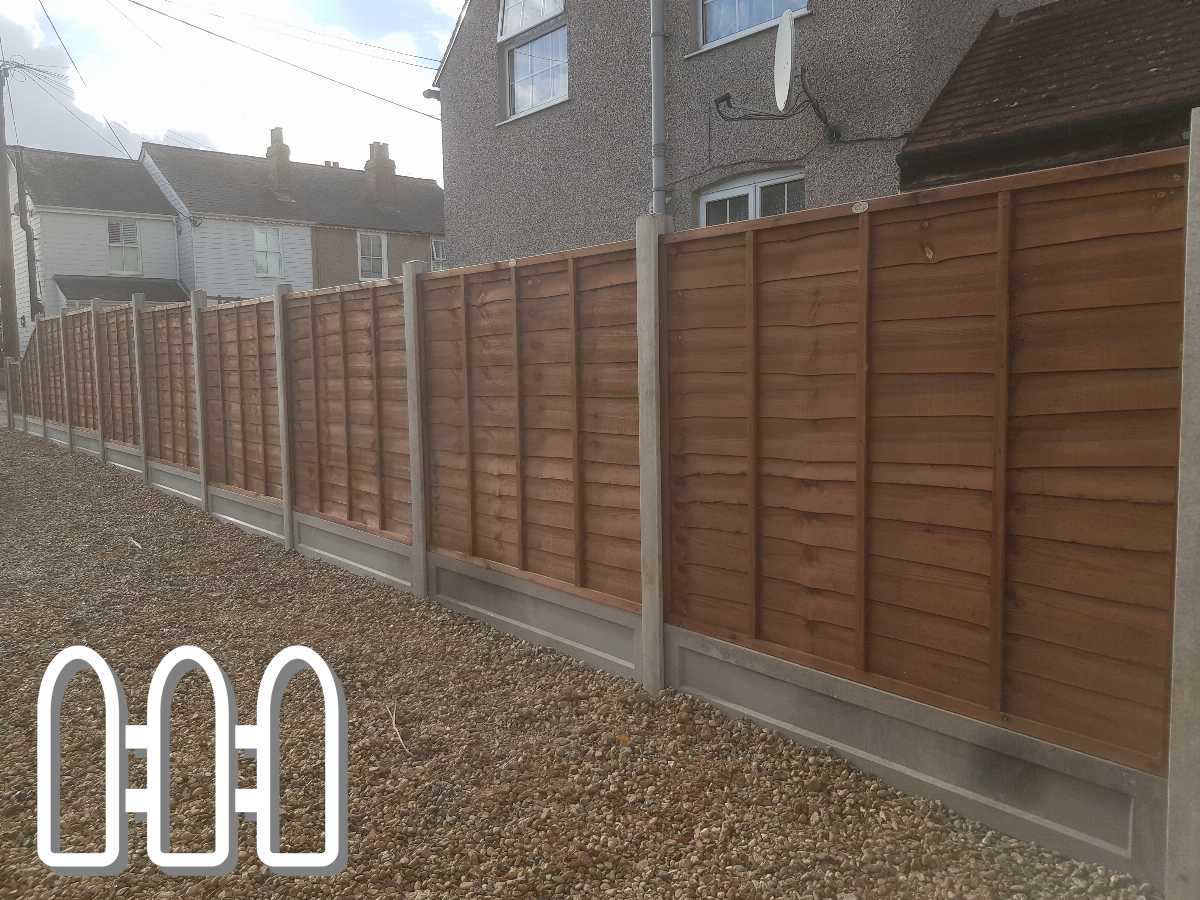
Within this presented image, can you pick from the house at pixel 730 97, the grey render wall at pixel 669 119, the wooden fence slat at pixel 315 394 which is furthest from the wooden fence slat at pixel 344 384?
the grey render wall at pixel 669 119


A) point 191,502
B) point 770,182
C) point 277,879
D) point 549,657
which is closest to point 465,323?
point 549,657

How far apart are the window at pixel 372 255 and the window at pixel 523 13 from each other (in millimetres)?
18934

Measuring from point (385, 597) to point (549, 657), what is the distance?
1715 millimetres

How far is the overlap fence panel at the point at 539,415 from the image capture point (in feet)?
14.1

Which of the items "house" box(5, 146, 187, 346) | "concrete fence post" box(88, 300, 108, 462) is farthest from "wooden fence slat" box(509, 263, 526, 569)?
"house" box(5, 146, 187, 346)

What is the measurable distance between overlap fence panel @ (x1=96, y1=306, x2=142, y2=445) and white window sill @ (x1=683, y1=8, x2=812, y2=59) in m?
6.97

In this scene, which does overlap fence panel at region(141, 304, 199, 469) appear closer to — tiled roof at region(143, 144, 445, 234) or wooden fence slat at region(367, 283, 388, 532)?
wooden fence slat at region(367, 283, 388, 532)

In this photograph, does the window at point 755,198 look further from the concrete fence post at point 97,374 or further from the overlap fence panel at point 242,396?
the concrete fence post at point 97,374

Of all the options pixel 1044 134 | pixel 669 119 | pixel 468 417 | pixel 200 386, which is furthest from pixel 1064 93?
pixel 200 386

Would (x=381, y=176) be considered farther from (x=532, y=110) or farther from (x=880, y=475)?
(x=880, y=475)

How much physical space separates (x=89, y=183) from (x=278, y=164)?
5423 mm

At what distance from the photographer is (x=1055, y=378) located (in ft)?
8.98

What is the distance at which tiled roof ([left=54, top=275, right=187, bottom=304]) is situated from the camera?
82.5ft

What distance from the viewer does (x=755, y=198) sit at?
9.05 meters
